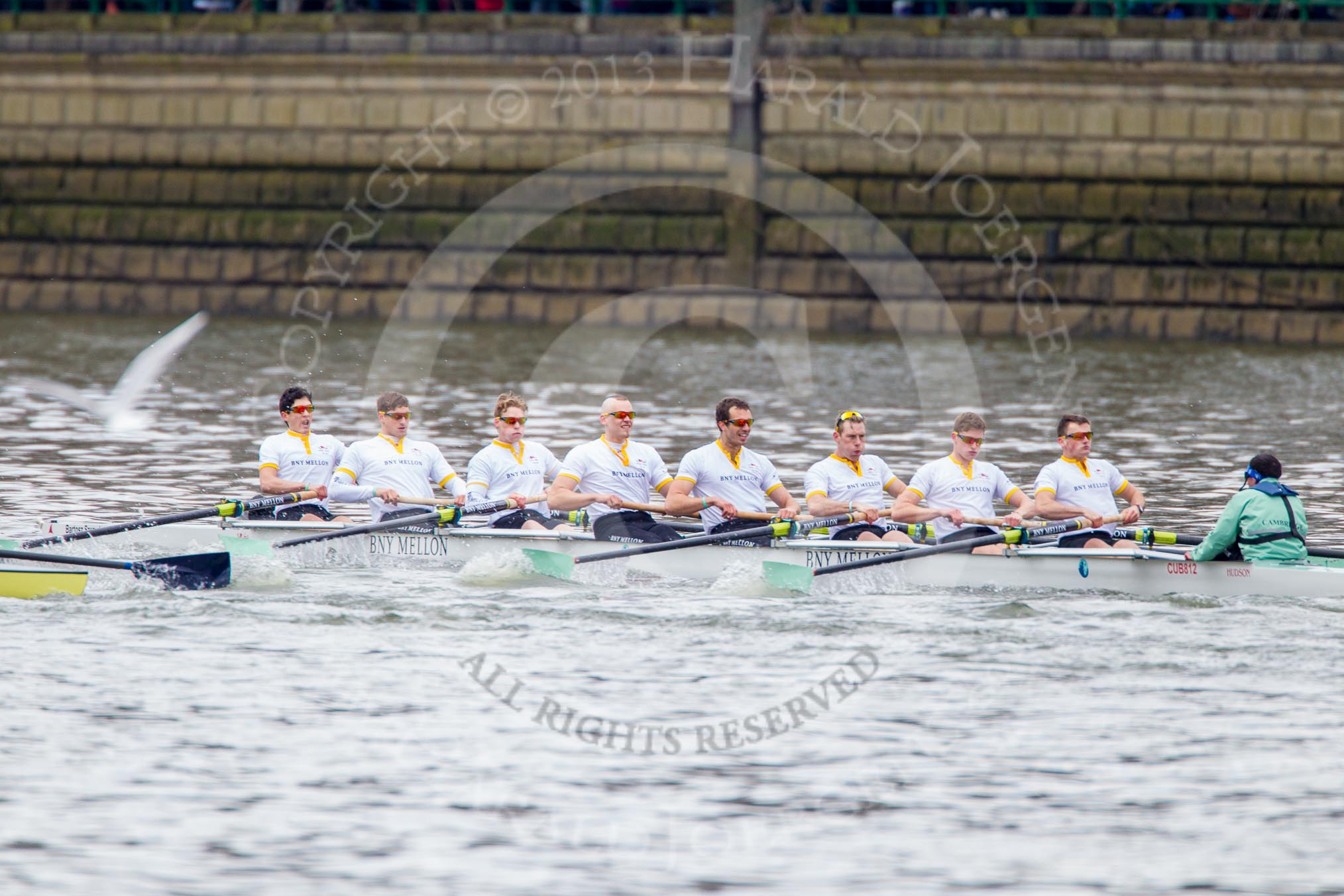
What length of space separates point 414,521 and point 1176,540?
217 inches

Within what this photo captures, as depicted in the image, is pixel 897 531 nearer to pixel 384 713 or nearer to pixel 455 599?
pixel 455 599

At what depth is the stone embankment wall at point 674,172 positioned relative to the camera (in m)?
29.6

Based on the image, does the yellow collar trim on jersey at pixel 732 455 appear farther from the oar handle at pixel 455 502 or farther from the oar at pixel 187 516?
the oar at pixel 187 516

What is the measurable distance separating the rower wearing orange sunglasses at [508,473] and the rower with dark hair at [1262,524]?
489cm

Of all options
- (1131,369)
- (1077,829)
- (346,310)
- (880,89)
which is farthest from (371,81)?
(1077,829)

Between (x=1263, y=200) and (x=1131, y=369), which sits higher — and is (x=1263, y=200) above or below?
above

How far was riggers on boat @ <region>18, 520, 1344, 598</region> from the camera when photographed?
12992 millimetres

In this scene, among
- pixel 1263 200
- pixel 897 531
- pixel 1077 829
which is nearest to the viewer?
pixel 1077 829

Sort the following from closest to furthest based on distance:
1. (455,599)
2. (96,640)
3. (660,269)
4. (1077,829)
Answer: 1. (1077,829)
2. (96,640)
3. (455,599)
4. (660,269)

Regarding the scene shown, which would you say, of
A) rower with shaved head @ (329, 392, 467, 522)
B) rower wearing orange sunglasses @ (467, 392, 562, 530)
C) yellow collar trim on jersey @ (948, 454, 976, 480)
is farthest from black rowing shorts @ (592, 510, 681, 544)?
yellow collar trim on jersey @ (948, 454, 976, 480)

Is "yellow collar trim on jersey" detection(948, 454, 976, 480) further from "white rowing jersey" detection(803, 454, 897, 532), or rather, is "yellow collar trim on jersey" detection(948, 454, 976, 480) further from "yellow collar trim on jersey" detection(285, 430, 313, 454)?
"yellow collar trim on jersey" detection(285, 430, 313, 454)

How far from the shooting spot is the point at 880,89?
1206 inches

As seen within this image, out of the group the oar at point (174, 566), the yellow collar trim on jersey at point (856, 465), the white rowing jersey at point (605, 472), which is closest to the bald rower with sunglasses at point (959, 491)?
the yellow collar trim on jersey at point (856, 465)

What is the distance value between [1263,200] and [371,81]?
14.3 m
